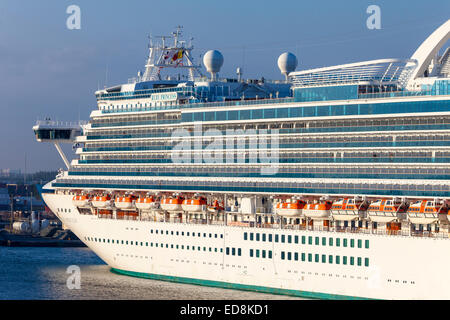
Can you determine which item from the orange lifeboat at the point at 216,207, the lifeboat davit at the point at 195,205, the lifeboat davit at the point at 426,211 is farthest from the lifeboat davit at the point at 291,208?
the lifeboat davit at the point at 426,211

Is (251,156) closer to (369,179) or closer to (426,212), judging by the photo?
(369,179)

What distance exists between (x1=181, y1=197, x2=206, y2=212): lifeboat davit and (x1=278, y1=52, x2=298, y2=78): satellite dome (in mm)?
15344

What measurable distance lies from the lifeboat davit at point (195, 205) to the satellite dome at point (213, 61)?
41.8ft

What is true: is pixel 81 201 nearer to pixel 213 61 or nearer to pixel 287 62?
pixel 213 61

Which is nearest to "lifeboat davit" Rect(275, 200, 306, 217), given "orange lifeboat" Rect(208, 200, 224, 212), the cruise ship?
the cruise ship

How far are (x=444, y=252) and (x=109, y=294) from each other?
2179cm

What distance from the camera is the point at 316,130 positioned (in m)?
61.0

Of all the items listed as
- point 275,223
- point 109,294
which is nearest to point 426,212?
point 275,223

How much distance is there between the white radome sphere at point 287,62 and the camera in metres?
76.3

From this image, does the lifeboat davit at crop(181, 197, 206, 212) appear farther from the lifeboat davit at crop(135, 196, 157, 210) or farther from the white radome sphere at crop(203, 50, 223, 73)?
the white radome sphere at crop(203, 50, 223, 73)

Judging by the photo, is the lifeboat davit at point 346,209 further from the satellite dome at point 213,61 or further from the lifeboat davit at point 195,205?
the satellite dome at point 213,61

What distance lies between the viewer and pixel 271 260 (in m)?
60.5
